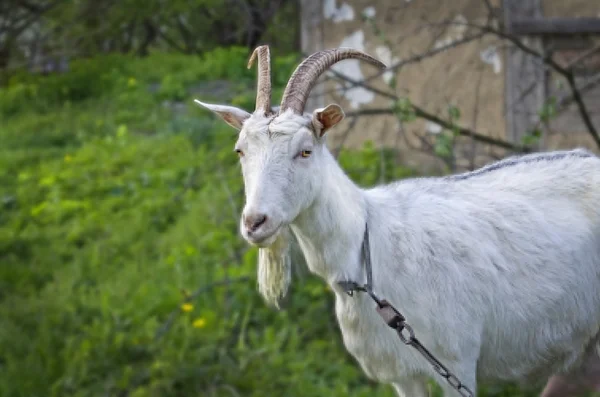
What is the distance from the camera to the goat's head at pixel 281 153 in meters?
A: 3.77

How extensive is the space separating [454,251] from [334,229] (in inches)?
23.1

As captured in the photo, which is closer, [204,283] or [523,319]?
[523,319]

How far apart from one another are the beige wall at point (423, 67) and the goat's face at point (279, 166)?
15.8 feet

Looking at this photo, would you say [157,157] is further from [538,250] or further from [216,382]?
[538,250]

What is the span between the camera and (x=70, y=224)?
1037cm

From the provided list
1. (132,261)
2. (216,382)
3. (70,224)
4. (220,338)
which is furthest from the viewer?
(70,224)

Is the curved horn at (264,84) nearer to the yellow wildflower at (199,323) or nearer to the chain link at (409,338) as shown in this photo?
the chain link at (409,338)

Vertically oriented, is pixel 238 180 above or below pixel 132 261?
above

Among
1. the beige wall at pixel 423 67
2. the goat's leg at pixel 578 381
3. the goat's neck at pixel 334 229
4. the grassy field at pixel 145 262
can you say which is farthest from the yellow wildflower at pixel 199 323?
the goat's neck at pixel 334 229

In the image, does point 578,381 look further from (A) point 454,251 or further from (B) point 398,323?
(B) point 398,323

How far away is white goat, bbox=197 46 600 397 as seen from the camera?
156 inches

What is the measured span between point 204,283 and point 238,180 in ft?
5.12

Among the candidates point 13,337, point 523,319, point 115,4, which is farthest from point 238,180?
point 523,319

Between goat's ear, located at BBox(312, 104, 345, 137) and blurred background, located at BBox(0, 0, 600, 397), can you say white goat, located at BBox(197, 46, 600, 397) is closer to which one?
goat's ear, located at BBox(312, 104, 345, 137)
